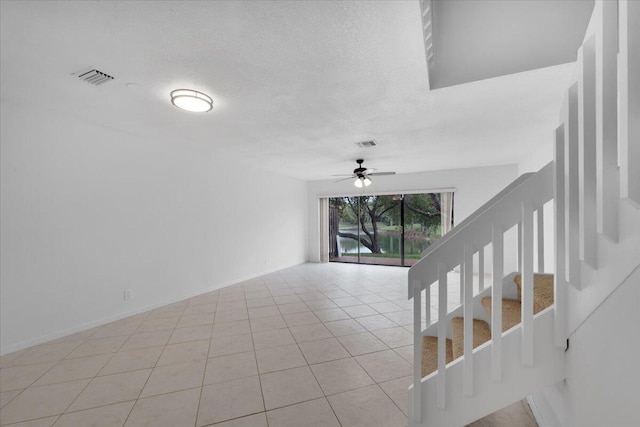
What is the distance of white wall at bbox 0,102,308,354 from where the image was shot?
106 inches

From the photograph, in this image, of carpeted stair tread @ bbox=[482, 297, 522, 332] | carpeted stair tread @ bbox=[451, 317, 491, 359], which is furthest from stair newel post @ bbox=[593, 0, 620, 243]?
carpeted stair tread @ bbox=[451, 317, 491, 359]

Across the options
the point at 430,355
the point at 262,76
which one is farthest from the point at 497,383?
the point at 262,76

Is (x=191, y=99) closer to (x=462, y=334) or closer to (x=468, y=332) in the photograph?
(x=468, y=332)

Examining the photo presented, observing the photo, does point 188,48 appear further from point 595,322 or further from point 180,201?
point 180,201

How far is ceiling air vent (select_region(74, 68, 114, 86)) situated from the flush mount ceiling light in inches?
19.0

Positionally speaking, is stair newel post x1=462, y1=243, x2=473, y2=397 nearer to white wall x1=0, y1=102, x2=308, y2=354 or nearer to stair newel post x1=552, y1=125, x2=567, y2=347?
stair newel post x1=552, y1=125, x2=567, y2=347

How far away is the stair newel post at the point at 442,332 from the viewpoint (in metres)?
1.34

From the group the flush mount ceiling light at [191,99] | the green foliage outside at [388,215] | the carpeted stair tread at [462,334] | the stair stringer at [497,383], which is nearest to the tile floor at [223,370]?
the stair stringer at [497,383]

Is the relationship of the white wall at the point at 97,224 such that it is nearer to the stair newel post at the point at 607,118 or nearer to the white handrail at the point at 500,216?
the white handrail at the point at 500,216

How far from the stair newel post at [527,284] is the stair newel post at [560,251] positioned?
95mm

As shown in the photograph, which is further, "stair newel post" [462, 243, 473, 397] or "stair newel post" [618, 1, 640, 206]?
"stair newel post" [462, 243, 473, 397]

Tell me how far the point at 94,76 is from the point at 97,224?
1911 mm

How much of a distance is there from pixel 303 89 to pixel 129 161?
2.79 m

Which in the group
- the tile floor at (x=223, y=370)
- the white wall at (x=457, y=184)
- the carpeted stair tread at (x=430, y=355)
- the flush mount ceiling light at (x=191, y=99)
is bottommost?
the tile floor at (x=223, y=370)
